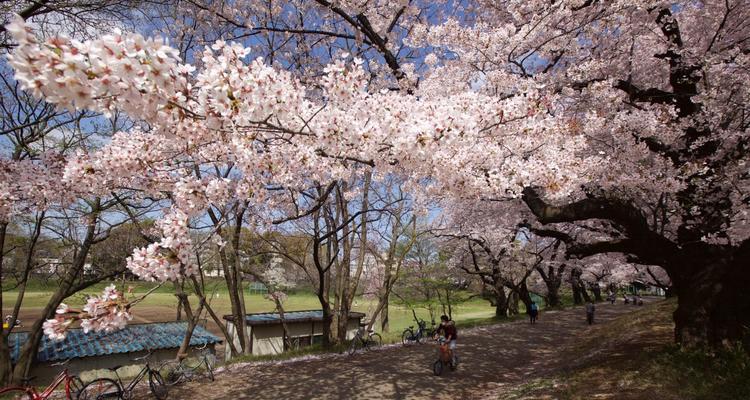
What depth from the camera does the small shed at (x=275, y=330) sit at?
17.6 m

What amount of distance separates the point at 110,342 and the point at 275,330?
6956 mm

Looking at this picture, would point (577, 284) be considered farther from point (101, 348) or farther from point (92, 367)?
point (92, 367)

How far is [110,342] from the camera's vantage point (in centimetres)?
1365

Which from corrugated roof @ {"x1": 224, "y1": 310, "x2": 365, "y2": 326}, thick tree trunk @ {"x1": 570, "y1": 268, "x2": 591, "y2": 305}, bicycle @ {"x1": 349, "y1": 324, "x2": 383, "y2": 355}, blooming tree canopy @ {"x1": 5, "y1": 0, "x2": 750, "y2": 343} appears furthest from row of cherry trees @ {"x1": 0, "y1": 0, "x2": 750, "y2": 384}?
thick tree trunk @ {"x1": 570, "y1": 268, "x2": 591, "y2": 305}

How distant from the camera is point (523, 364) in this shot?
1112 cm

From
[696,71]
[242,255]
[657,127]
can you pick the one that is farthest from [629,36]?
[242,255]

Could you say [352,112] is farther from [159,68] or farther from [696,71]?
[696,71]

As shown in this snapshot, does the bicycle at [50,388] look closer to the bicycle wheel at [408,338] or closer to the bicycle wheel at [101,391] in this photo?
the bicycle wheel at [101,391]

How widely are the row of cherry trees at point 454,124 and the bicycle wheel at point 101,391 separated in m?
3.12

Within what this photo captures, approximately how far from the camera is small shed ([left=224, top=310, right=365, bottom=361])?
57.7 feet

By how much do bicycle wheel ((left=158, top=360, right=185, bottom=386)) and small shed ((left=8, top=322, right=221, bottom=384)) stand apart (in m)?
2.68

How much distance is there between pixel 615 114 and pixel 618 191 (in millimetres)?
1664

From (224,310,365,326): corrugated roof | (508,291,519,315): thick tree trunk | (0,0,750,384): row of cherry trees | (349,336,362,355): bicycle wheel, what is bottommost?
(508,291,519,315): thick tree trunk

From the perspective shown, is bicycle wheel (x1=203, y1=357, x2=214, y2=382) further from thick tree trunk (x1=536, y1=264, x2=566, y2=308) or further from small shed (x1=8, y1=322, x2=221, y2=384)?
thick tree trunk (x1=536, y1=264, x2=566, y2=308)
